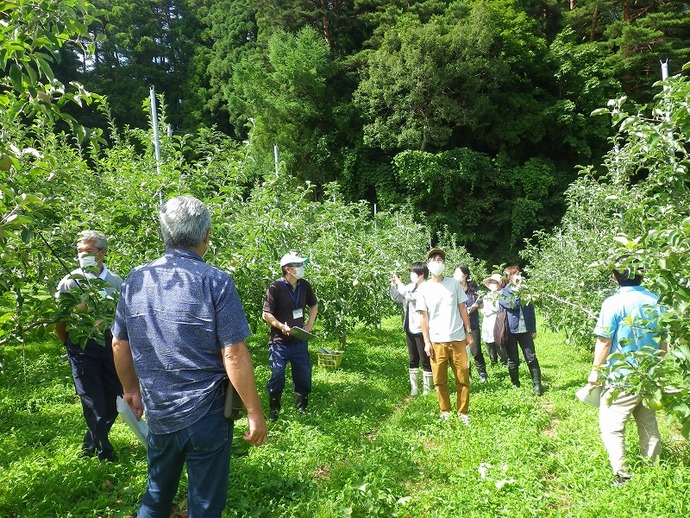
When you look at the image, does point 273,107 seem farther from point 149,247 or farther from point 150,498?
point 150,498

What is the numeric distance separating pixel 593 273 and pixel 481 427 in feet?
11.1

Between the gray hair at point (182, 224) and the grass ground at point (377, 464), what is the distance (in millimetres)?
1887

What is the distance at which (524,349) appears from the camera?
714 cm

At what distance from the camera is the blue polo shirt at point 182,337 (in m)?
2.40

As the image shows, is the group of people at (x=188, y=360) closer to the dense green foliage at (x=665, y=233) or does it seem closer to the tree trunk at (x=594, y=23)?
the dense green foliage at (x=665, y=233)

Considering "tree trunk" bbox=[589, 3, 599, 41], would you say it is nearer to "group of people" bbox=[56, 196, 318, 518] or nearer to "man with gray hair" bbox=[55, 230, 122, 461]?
"man with gray hair" bbox=[55, 230, 122, 461]

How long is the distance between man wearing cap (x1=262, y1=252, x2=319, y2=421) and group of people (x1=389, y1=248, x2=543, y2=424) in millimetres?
1386

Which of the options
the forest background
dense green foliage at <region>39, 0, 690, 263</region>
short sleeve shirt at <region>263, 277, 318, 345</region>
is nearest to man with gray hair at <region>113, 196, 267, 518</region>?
short sleeve shirt at <region>263, 277, 318, 345</region>

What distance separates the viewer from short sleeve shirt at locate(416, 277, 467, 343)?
18.1ft

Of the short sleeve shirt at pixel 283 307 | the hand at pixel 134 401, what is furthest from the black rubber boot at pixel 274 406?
the hand at pixel 134 401

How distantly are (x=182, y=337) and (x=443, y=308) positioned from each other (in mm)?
3686

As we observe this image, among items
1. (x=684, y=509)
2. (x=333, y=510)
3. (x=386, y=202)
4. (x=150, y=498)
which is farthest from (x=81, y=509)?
(x=386, y=202)

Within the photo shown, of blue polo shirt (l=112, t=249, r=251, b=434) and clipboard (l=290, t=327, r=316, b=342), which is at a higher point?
blue polo shirt (l=112, t=249, r=251, b=434)

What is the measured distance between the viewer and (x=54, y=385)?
647 cm
